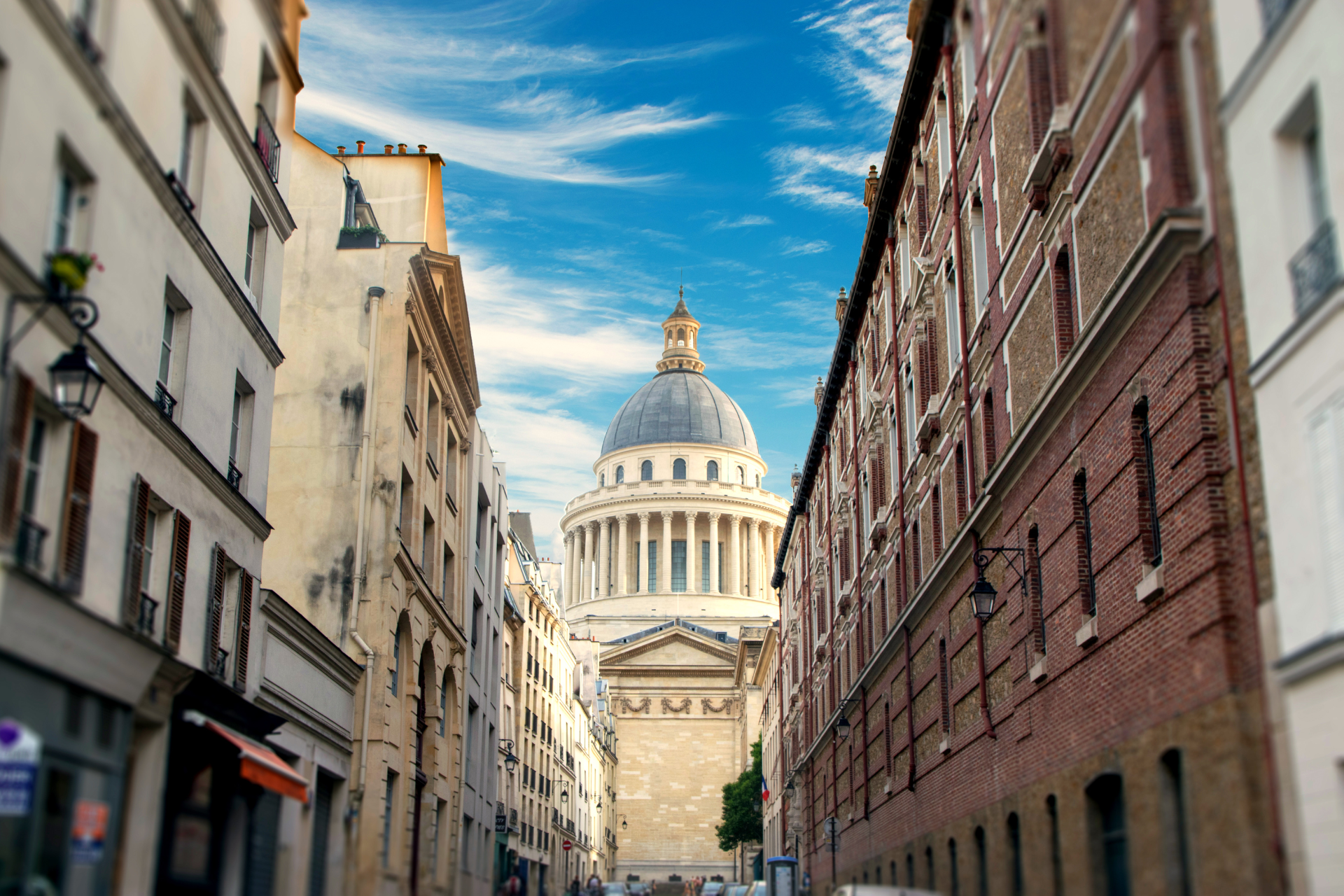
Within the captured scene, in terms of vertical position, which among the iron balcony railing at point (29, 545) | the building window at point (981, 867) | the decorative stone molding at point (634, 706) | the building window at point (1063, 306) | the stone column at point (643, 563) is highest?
the stone column at point (643, 563)

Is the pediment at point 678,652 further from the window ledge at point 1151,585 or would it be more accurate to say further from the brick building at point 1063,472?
the window ledge at point 1151,585

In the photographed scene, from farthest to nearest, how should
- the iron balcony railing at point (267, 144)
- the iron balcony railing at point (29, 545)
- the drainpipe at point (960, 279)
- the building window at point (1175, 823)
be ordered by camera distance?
the drainpipe at point (960, 279) → the iron balcony railing at point (267, 144) → the building window at point (1175, 823) → the iron balcony railing at point (29, 545)

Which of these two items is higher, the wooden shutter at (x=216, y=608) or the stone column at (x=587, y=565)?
the stone column at (x=587, y=565)

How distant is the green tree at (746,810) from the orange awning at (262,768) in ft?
278

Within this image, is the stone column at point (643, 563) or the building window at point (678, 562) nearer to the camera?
the stone column at point (643, 563)

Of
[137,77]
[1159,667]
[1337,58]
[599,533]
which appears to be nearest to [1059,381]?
[1159,667]

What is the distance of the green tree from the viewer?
103 meters

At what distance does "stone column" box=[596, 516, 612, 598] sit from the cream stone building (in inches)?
5.8

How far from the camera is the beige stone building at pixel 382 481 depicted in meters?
29.6

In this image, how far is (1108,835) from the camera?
59.8ft

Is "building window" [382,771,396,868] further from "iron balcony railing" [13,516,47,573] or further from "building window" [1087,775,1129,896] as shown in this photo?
"iron balcony railing" [13,516,47,573]

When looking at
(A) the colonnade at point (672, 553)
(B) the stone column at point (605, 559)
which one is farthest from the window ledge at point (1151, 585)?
(B) the stone column at point (605, 559)

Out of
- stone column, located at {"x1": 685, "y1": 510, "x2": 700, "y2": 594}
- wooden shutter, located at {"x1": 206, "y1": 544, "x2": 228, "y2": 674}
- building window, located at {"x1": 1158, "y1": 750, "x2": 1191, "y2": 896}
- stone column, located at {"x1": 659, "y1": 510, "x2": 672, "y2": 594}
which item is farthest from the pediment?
building window, located at {"x1": 1158, "y1": 750, "x2": 1191, "y2": 896}

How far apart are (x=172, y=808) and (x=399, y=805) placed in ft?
43.6
